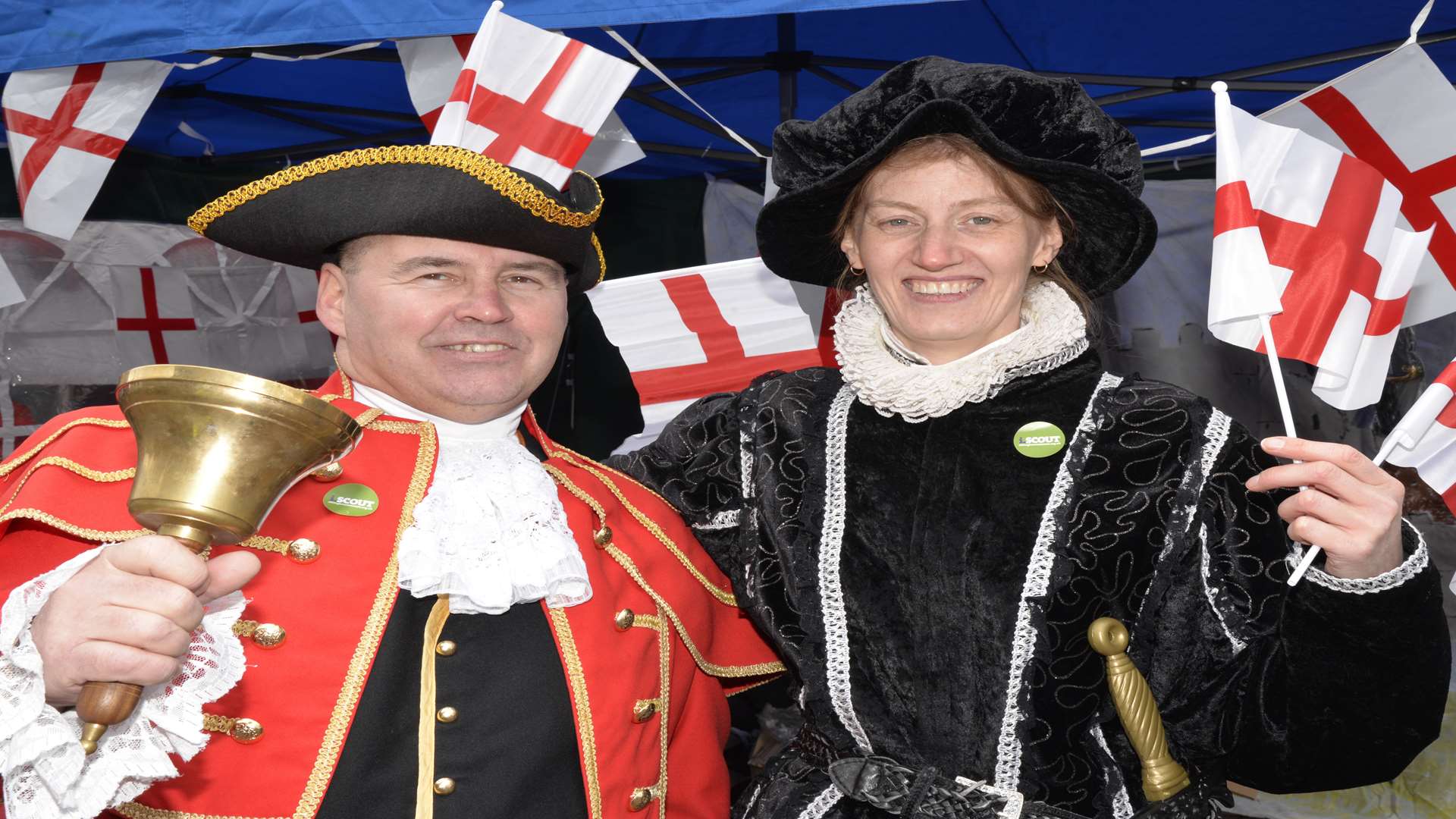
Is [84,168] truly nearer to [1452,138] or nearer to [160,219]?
[160,219]

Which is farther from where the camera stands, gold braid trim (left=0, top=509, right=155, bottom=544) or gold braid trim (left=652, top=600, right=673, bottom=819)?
gold braid trim (left=652, top=600, right=673, bottom=819)

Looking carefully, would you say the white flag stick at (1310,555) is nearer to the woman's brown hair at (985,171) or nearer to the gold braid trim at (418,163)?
the woman's brown hair at (985,171)

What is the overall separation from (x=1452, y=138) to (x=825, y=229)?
2101 mm

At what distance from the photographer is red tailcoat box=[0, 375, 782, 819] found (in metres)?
1.93

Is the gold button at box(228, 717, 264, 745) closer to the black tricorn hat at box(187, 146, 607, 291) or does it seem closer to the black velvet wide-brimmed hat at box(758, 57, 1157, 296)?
the black tricorn hat at box(187, 146, 607, 291)

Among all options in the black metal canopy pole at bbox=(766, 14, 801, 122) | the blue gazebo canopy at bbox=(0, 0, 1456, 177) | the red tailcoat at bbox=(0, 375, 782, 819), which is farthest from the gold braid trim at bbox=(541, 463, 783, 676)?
the black metal canopy pole at bbox=(766, 14, 801, 122)

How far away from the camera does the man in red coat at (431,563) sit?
1944mm

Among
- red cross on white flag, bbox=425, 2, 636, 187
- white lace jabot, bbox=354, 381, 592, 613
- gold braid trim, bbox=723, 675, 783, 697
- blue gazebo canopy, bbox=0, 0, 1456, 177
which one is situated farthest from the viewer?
blue gazebo canopy, bbox=0, 0, 1456, 177

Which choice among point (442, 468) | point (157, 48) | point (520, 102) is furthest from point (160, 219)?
point (442, 468)

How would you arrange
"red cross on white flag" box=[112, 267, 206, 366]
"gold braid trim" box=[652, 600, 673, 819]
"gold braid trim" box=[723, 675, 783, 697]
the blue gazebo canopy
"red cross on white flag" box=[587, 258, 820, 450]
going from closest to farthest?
1. "gold braid trim" box=[652, 600, 673, 819]
2. "gold braid trim" box=[723, 675, 783, 697]
3. the blue gazebo canopy
4. "red cross on white flag" box=[587, 258, 820, 450]
5. "red cross on white flag" box=[112, 267, 206, 366]

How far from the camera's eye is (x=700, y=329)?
4035mm

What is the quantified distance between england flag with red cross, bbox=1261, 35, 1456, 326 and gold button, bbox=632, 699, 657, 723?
2.53 m

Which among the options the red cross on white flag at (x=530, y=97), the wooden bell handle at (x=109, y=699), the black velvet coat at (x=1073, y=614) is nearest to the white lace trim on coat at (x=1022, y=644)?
the black velvet coat at (x=1073, y=614)

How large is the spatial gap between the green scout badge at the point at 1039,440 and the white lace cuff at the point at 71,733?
1338 mm
